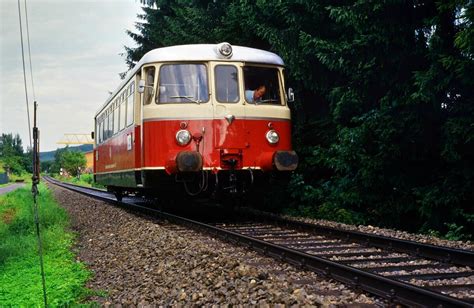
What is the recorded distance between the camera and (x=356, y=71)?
399 inches

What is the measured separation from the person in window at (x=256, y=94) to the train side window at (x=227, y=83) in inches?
8.9

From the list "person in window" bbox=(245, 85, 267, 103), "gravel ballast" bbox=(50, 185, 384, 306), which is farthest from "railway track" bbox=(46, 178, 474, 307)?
"person in window" bbox=(245, 85, 267, 103)

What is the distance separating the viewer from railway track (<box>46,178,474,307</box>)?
459cm

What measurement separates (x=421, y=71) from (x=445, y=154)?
1.39 meters

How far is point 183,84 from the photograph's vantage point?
10.1 meters

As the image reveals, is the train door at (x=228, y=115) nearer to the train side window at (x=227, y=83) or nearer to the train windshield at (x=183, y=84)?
the train side window at (x=227, y=83)

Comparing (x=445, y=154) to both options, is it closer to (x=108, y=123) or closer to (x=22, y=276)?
(x=22, y=276)

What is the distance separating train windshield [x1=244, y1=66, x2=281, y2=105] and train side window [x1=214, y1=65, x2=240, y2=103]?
0.22 meters

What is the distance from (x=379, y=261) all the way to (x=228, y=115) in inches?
175

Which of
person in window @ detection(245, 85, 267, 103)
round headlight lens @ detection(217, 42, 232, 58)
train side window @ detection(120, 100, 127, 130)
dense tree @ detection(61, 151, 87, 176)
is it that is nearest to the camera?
round headlight lens @ detection(217, 42, 232, 58)

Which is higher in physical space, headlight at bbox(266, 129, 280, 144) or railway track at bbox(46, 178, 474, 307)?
headlight at bbox(266, 129, 280, 144)

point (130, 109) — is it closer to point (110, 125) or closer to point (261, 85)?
point (261, 85)

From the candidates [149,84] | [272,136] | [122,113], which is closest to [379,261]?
[272,136]

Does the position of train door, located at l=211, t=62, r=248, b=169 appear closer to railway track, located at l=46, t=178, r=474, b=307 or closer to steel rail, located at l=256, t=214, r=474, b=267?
railway track, located at l=46, t=178, r=474, b=307
